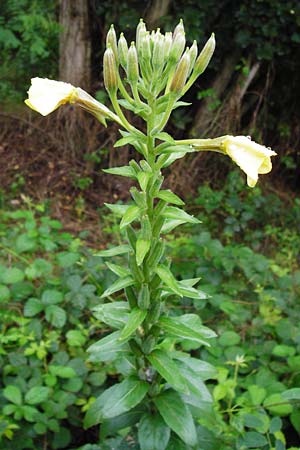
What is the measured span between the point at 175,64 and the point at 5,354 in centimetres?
154

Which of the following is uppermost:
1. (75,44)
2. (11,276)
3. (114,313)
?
(75,44)

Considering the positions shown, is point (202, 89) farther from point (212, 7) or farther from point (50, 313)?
point (50, 313)

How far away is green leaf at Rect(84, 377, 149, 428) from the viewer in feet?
4.72

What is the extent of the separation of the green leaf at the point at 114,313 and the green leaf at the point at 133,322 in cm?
9

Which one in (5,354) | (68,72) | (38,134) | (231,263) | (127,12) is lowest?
(5,354)

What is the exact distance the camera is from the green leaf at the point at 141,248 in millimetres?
1249

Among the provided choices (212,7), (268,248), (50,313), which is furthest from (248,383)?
(212,7)

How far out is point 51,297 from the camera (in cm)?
231

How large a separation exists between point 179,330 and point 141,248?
0.29 metres

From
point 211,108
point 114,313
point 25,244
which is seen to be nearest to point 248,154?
point 114,313

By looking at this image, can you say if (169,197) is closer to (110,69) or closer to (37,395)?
(110,69)

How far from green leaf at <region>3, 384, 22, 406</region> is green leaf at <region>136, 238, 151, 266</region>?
3.21ft

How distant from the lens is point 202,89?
429cm

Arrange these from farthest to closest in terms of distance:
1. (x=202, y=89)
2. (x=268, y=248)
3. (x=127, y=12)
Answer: (x=202, y=89) → (x=127, y=12) → (x=268, y=248)
